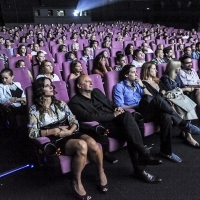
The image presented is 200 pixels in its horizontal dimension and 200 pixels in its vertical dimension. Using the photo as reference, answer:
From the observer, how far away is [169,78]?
2.87 meters

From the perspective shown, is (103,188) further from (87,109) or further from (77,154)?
(87,109)

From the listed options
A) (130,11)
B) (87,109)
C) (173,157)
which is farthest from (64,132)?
(130,11)

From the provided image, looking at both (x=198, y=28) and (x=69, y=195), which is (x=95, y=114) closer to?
(x=69, y=195)

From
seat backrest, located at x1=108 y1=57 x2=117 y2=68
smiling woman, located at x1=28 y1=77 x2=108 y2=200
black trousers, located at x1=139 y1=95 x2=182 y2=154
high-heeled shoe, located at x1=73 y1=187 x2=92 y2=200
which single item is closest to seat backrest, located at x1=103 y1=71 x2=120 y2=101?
black trousers, located at x1=139 y1=95 x2=182 y2=154

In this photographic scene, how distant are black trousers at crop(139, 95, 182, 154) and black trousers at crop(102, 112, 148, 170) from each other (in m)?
0.33

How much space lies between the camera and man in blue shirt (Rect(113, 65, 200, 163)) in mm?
2268

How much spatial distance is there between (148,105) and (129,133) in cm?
49

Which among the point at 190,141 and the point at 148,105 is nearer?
the point at 148,105

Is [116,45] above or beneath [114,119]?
above

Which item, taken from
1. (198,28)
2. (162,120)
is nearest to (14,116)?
(162,120)

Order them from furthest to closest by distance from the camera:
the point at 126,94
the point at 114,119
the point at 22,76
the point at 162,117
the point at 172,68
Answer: the point at 22,76
the point at 172,68
the point at 126,94
the point at 162,117
the point at 114,119

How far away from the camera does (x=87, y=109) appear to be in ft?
7.15

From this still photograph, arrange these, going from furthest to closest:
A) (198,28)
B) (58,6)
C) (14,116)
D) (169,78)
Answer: (58,6), (198,28), (169,78), (14,116)

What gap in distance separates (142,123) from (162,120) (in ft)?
0.59
